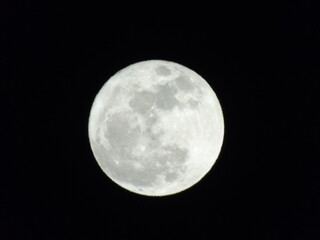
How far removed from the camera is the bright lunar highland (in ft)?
19.4

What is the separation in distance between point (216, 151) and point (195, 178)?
0.41 meters

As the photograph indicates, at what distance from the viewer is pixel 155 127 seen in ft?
19.2

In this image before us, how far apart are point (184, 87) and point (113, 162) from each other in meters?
1.19

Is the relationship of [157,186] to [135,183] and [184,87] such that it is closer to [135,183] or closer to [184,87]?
[135,183]

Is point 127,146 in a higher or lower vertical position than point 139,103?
lower

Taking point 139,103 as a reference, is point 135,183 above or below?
below

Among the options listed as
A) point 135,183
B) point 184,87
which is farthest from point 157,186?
point 184,87

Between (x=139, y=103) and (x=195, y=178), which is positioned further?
(x=195, y=178)

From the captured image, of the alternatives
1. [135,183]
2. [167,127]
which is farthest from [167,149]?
[135,183]

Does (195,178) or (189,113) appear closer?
(189,113)

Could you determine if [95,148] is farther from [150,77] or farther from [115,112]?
[150,77]

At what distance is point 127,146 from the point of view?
234 inches

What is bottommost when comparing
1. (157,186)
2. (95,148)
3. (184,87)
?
(157,186)

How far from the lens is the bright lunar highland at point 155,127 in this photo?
590 cm
